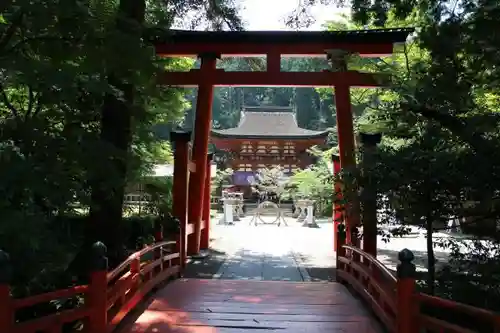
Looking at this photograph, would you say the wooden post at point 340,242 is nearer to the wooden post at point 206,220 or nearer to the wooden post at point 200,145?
the wooden post at point 200,145

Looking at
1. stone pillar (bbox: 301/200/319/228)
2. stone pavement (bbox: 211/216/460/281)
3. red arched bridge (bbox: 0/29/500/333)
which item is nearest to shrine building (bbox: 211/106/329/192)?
stone pillar (bbox: 301/200/319/228)

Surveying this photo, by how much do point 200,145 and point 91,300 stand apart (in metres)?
6.86

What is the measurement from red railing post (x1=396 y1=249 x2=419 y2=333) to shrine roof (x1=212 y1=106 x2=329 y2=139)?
82.8 feet

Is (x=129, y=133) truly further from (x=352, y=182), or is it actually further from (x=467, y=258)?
(x=467, y=258)

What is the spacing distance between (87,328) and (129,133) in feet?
7.84

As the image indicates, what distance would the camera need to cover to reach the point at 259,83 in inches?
396

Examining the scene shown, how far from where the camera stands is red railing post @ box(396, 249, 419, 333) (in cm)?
403

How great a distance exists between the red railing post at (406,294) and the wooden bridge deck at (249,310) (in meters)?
0.82

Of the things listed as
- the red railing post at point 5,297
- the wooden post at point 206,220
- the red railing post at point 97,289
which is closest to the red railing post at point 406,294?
the red railing post at point 97,289

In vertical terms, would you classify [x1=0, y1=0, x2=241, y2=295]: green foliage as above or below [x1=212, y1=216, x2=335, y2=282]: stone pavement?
above

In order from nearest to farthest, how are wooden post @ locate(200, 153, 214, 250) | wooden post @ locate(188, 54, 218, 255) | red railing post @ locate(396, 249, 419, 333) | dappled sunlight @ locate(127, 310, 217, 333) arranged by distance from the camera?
red railing post @ locate(396, 249, 419, 333)
dappled sunlight @ locate(127, 310, 217, 333)
wooden post @ locate(188, 54, 218, 255)
wooden post @ locate(200, 153, 214, 250)

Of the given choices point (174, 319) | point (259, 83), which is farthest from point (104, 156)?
point (259, 83)

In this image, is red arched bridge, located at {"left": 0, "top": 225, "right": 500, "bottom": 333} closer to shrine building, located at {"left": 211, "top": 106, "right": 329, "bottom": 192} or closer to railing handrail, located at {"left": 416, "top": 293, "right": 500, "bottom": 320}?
railing handrail, located at {"left": 416, "top": 293, "right": 500, "bottom": 320}

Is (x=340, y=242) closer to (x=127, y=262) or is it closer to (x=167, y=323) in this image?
(x=167, y=323)
